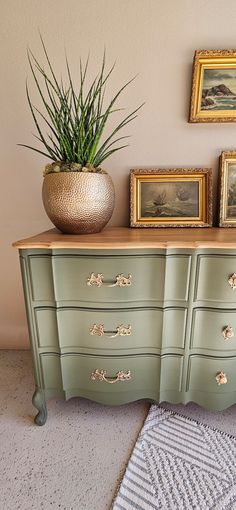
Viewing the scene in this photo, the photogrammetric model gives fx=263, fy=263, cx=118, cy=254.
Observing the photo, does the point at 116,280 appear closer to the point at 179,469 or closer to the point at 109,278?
the point at 109,278

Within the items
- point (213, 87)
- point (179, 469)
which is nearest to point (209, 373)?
point (179, 469)

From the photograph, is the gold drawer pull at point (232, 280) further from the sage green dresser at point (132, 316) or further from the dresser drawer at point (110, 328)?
the dresser drawer at point (110, 328)

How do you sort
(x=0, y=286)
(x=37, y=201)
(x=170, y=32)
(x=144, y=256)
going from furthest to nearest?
(x=0, y=286) → (x=37, y=201) → (x=170, y=32) → (x=144, y=256)

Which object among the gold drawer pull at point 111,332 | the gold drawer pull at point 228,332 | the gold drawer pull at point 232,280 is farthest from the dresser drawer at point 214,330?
the gold drawer pull at point 111,332

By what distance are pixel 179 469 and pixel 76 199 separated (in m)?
1.03

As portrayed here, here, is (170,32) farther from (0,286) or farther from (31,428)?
(31,428)

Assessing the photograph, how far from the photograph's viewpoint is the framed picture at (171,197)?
1246 millimetres

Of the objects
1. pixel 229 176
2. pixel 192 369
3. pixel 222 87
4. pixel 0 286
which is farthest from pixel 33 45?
pixel 192 369

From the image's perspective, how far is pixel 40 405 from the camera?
108cm

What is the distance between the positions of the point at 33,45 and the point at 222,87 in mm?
880

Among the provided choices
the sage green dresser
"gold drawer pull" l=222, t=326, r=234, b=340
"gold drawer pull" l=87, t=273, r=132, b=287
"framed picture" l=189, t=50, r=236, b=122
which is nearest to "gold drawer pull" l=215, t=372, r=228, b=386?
the sage green dresser

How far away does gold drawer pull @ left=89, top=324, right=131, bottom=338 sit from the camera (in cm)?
97

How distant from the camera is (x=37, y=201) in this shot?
1400 millimetres

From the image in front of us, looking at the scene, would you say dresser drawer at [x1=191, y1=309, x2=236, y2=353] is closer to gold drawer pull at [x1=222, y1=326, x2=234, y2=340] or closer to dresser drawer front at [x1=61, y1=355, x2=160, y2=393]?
gold drawer pull at [x1=222, y1=326, x2=234, y2=340]
